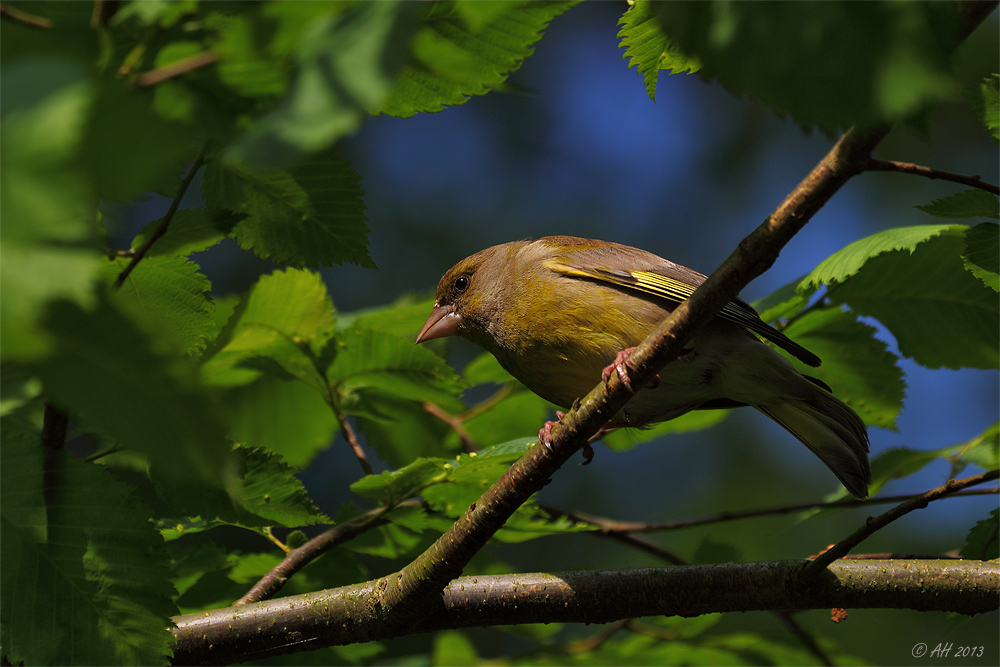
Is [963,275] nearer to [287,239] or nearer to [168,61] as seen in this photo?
[287,239]

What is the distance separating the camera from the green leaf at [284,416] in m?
3.36

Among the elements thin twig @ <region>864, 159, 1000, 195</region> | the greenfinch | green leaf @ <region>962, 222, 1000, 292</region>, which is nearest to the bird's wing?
the greenfinch

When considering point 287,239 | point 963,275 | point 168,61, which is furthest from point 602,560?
point 168,61

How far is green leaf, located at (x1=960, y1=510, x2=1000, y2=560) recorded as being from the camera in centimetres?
260

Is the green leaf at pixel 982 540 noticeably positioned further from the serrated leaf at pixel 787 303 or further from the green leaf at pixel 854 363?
the serrated leaf at pixel 787 303

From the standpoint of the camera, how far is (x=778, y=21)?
1018 mm

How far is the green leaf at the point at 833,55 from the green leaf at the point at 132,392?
2.74 feet

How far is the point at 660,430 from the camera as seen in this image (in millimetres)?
3439

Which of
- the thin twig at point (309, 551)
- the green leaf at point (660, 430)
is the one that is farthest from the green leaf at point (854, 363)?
the thin twig at point (309, 551)

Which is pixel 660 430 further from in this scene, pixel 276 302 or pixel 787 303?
pixel 276 302

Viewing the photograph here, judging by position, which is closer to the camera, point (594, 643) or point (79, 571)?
point (79, 571)

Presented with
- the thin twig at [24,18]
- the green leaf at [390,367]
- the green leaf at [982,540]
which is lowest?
the green leaf at [390,367]

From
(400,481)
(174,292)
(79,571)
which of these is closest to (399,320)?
(400,481)

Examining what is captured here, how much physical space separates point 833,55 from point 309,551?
210 centimetres
